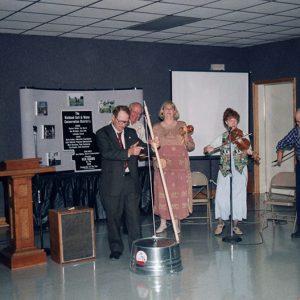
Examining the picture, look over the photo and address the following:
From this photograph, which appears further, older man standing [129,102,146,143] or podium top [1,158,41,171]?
older man standing [129,102,146,143]

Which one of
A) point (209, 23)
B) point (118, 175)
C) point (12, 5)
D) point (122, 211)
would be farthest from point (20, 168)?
point (209, 23)

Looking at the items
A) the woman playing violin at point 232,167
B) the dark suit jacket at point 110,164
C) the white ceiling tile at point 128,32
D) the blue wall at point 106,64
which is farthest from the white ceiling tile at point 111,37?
the dark suit jacket at point 110,164

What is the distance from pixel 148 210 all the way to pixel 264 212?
5.56 ft

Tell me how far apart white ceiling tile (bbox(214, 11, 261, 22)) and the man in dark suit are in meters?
2.17

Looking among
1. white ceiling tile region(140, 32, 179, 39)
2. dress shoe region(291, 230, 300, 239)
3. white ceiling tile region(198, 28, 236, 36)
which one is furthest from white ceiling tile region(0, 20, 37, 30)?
dress shoe region(291, 230, 300, 239)

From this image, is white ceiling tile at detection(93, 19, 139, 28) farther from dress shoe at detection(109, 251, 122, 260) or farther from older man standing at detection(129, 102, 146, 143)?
dress shoe at detection(109, 251, 122, 260)

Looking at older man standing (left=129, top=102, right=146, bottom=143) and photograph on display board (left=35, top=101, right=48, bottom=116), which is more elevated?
photograph on display board (left=35, top=101, right=48, bottom=116)

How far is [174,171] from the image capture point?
634cm

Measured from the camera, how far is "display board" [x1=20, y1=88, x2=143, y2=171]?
7.35 m

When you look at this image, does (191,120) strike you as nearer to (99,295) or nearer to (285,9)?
(285,9)

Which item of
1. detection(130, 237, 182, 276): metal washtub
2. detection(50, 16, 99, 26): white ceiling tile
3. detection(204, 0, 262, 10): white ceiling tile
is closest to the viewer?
detection(130, 237, 182, 276): metal washtub

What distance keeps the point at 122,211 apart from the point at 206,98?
395 centimetres

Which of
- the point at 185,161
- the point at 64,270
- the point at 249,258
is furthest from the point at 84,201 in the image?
the point at 249,258

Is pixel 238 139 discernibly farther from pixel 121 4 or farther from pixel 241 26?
pixel 241 26
